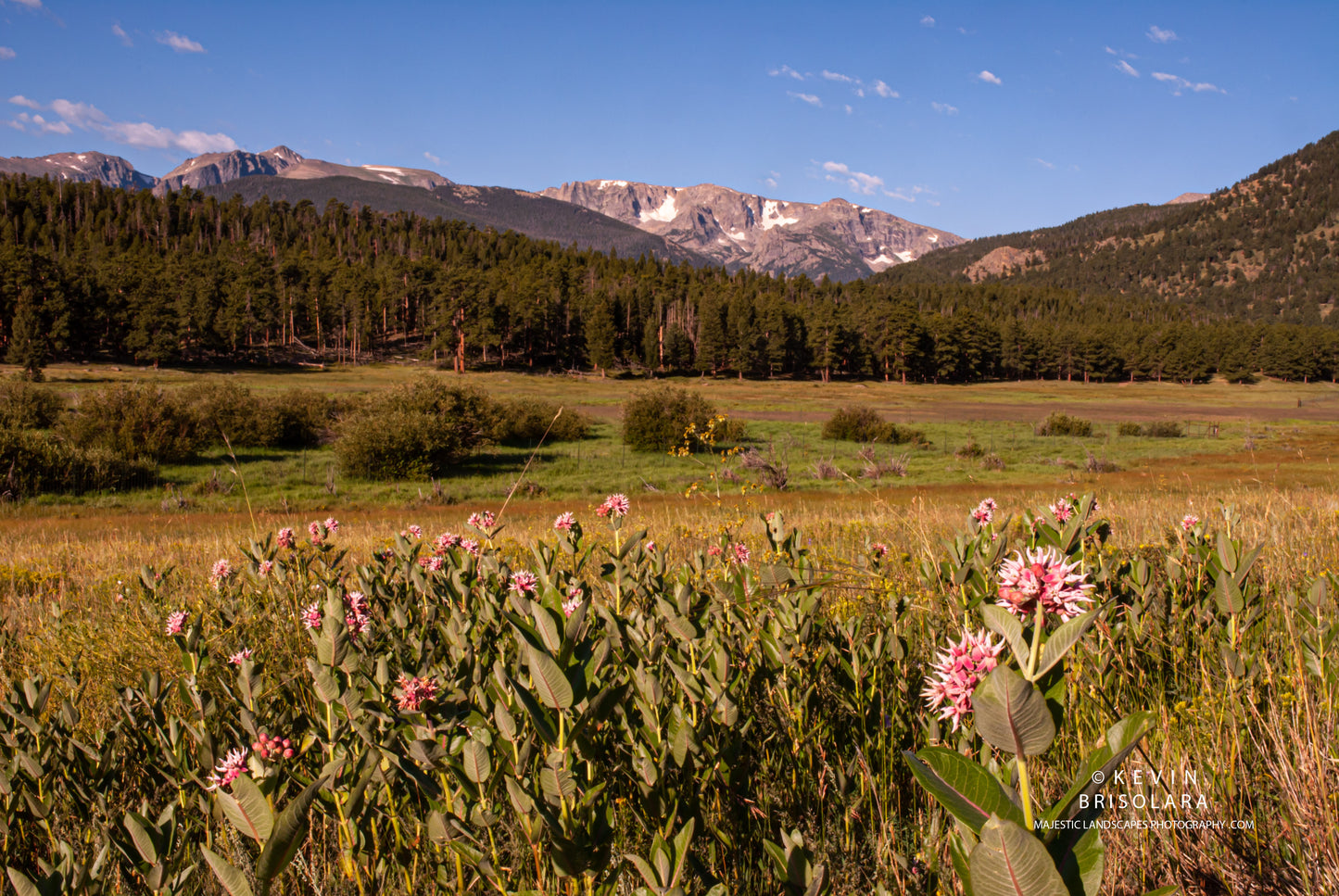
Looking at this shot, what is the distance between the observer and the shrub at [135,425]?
22984 millimetres

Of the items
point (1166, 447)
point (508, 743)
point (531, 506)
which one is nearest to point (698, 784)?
point (508, 743)

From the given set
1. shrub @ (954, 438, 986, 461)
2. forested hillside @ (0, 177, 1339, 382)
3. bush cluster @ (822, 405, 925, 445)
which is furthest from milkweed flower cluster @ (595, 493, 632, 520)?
forested hillside @ (0, 177, 1339, 382)

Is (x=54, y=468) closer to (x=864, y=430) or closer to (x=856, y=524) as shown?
(x=856, y=524)

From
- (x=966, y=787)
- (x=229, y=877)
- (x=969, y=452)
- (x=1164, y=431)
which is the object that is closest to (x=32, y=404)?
(x=229, y=877)

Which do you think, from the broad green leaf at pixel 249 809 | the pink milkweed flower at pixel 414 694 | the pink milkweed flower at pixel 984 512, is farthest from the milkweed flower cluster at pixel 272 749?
the pink milkweed flower at pixel 984 512

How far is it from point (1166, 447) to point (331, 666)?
36.8 m

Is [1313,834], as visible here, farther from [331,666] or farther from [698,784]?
[331,666]

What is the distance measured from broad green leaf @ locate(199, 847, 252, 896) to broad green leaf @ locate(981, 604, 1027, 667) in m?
1.17

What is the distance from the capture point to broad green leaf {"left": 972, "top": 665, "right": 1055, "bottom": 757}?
834mm

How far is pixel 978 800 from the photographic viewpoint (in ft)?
3.07

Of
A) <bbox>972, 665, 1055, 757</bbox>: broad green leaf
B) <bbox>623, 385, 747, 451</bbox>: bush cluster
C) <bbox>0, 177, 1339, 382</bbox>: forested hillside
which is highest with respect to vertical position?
<bbox>0, 177, 1339, 382</bbox>: forested hillside

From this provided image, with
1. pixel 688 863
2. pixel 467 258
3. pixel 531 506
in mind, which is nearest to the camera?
pixel 688 863

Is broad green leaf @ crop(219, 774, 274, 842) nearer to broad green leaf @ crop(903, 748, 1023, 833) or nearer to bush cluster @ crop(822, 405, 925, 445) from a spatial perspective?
broad green leaf @ crop(903, 748, 1023, 833)

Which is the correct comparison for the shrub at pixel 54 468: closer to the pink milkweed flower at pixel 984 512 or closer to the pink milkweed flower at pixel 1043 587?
the pink milkweed flower at pixel 984 512
